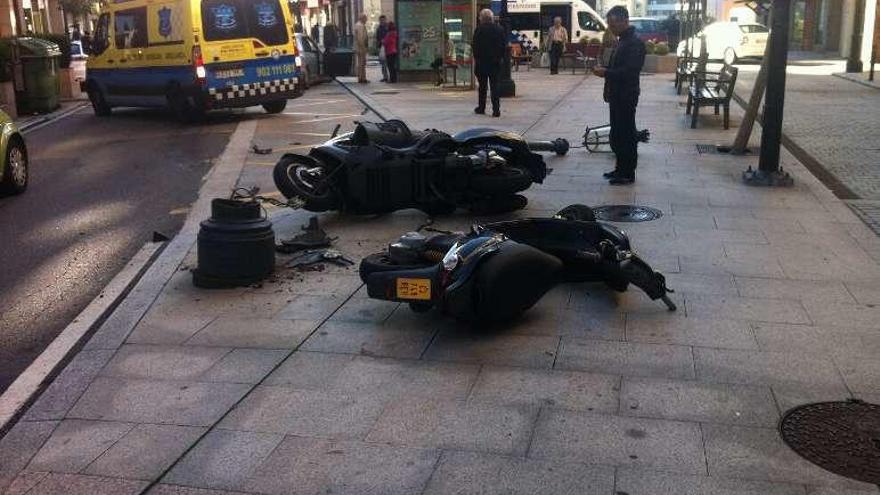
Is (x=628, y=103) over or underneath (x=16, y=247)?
over

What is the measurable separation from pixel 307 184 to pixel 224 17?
9.44 metres

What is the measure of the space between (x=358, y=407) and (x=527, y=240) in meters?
1.94

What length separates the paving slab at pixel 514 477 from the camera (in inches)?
136

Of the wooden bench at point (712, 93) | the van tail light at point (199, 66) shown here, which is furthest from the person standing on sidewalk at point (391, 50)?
the wooden bench at point (712, 93)

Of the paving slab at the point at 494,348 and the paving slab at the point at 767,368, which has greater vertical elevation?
the paving slab at the point at 767,368

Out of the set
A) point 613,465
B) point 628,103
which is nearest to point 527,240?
point 613,465

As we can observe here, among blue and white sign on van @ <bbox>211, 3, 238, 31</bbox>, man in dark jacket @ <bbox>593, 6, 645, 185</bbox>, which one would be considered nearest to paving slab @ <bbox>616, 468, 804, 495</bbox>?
man in dark jacket @ <bbox>593, 6, 645, 185</bbox>

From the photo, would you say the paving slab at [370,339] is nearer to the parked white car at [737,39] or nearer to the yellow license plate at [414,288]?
the yellow license plate at [414,288]

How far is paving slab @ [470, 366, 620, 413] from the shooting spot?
4.22 metres

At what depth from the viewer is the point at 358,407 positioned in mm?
4234

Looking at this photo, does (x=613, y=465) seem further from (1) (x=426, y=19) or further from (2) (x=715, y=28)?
(2) (x=715, y=28)

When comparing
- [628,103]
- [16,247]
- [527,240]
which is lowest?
[16,247]

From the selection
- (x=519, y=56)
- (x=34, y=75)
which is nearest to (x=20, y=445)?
(x=34, y=75)

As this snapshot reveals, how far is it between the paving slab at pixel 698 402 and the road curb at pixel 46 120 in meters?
15.1
